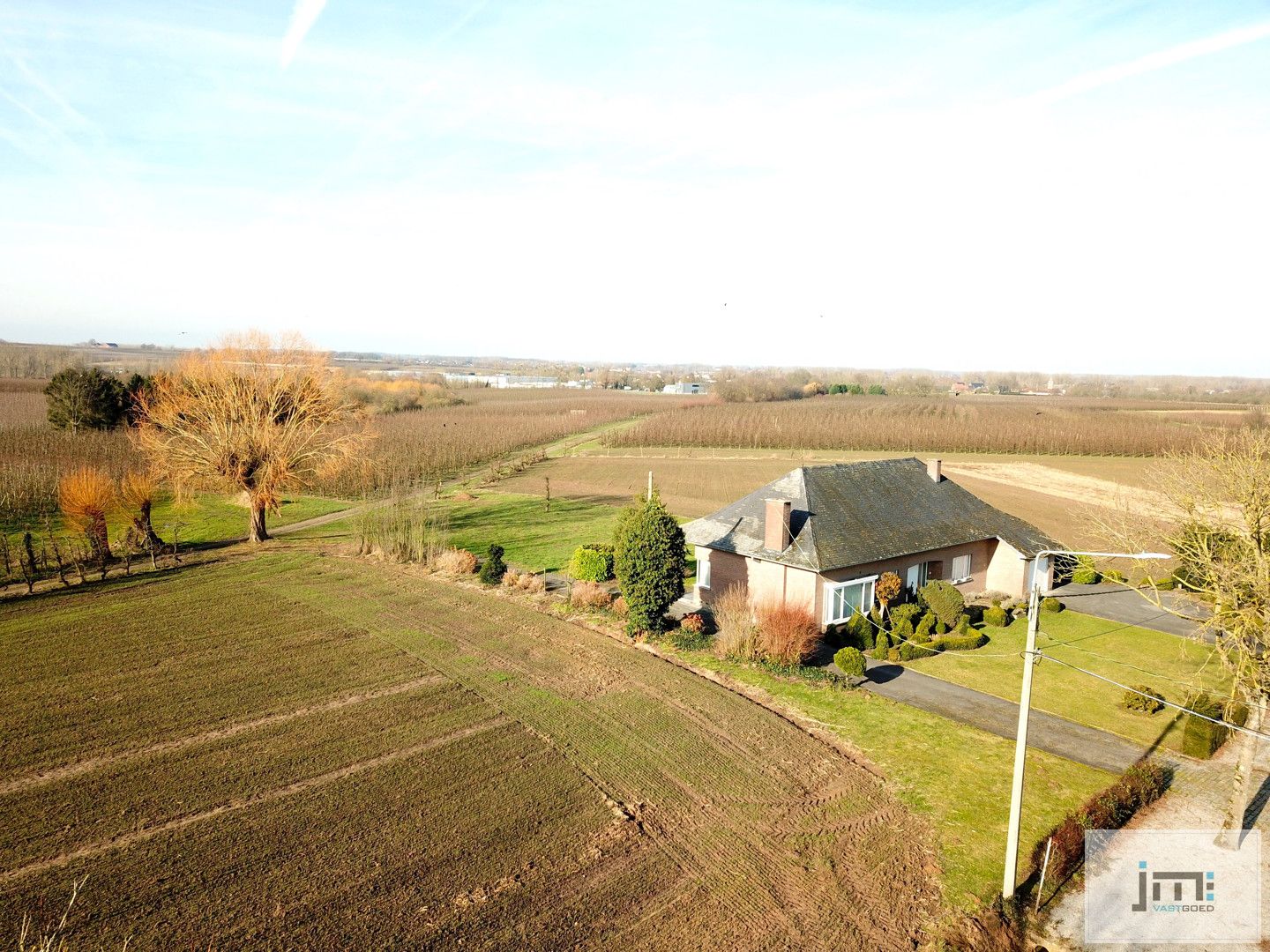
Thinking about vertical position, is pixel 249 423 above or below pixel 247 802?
above

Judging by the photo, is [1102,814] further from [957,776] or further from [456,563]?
[456,563]

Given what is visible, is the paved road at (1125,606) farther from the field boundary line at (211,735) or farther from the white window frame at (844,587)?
the field boundary line at (211,735)

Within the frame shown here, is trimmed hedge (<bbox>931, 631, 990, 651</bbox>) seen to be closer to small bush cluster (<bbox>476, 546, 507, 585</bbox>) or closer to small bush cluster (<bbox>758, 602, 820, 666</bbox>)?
small bush cluster (<bbox>758, 602, 820, 666</bbox>)

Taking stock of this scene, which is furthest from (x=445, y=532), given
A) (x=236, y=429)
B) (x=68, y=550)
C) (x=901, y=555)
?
(x=901, y=555)

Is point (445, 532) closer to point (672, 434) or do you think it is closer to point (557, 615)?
point (557, 615)

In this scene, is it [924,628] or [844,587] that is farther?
[844,587]

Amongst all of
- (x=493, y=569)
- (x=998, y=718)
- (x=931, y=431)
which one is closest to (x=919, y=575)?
(x=998, y=718)
